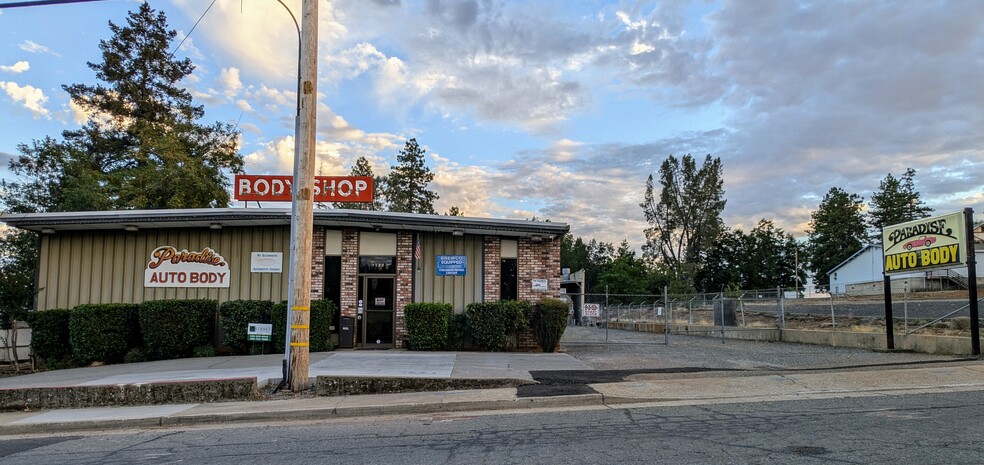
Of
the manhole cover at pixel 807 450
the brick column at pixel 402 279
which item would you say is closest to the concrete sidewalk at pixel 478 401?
the manhole cover at pixel 807 450

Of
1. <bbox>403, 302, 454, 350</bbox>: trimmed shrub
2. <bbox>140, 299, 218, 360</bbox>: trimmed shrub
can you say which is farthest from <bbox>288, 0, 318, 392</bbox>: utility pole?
<bbox>140, 299, 218, 360</bbox>: trimmed shrub

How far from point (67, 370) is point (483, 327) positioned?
10123mm

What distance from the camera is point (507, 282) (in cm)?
1612

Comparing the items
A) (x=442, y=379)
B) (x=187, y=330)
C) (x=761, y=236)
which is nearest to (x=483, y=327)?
(x=442, y=379)

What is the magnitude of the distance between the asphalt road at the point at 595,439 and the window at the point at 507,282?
26.1 ft

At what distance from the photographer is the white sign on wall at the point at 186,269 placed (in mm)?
15898

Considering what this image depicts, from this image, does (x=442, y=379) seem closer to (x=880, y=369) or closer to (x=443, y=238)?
(x=443, y=238)

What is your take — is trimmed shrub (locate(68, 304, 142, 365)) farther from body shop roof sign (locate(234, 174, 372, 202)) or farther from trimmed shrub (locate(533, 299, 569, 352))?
trimmed shrub (locate(533, 299, 569, 352))

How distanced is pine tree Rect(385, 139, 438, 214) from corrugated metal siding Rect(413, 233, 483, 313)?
39.7 meters

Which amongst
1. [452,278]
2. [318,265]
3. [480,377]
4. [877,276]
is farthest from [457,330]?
[877,276]

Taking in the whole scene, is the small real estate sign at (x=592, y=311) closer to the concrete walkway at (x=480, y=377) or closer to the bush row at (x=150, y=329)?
the concrete walkway at (x=480, y=377)

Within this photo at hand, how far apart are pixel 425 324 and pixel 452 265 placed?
72.7 inches

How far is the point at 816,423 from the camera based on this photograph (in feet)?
23.1

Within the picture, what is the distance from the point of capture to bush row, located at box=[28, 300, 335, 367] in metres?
14.5
